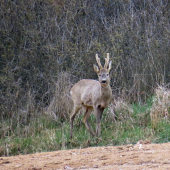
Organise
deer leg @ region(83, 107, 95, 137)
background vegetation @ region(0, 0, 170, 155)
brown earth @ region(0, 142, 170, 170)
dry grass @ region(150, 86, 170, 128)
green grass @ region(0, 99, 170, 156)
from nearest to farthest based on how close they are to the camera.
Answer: brown earth @ region(0, 142, 170, 170), green grass @ region(0, 99, 170, 156), dry grass @ region(150, 86, 170, 128), deer leg @ region(83, 107, 95, 137), background vegetation @ region(0, 0, 170, 155)

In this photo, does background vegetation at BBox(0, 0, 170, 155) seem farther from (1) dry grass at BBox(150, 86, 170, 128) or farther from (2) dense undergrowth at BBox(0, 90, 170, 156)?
(1) dry grass at BBox(150, 86, 170, 128)

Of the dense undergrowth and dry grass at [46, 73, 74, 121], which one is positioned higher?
dry grass at [46, 73, 74, 121]

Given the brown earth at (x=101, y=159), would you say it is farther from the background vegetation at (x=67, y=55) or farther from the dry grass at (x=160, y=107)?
the background vegetation at (x=67, y=55)

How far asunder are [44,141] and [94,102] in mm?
1702

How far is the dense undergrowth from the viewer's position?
8578 mm

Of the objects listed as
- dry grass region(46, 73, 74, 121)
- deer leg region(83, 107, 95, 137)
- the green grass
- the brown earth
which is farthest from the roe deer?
the brown earth

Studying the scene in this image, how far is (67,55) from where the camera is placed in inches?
521

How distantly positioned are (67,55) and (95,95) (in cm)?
423

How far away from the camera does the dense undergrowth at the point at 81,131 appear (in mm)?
8578

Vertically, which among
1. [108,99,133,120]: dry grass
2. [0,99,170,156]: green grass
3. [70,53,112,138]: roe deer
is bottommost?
[0,99,170,156]: green grass

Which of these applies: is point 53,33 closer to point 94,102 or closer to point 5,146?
point 94,102

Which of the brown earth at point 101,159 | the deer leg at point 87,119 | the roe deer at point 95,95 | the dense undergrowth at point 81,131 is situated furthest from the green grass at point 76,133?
the brown earth at point 101,159

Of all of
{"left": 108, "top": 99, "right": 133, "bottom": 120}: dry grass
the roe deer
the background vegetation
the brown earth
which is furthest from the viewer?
the background vegetation

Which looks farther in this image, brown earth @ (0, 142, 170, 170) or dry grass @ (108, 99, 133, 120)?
dry grass @ (108, 99, 133, 120)
